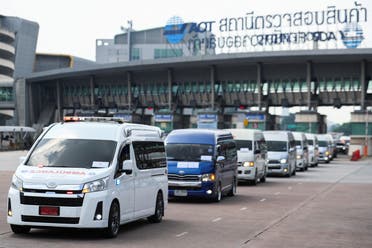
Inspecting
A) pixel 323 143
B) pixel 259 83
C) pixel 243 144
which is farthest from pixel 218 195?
pixel 259 83

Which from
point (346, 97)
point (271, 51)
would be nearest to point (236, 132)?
point (271, 51)

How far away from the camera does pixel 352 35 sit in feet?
279

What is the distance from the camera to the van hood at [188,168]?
22.4 metres

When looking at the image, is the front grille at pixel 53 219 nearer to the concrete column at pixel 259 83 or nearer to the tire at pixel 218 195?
the tire at pixel 218 195

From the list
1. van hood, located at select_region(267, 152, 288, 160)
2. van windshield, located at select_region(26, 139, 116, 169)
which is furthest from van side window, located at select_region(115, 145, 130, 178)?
van hood, located at select_region(267, 152, 288, 160)

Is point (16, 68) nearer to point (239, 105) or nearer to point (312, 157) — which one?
point (239, 105)

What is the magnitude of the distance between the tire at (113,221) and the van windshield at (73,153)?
733 mm

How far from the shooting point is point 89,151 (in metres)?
14.1

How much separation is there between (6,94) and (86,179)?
99.0 meters

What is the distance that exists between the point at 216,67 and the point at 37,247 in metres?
85.1

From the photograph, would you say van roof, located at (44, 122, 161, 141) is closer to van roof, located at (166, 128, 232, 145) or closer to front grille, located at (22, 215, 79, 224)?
front grille, located at (22, 215, 79, 224)

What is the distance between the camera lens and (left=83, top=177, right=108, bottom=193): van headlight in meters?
13.0

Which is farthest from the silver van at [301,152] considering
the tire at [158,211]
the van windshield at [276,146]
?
the tire at [158,211]

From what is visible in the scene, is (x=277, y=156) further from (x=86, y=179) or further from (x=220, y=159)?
(x=86, y=179)
